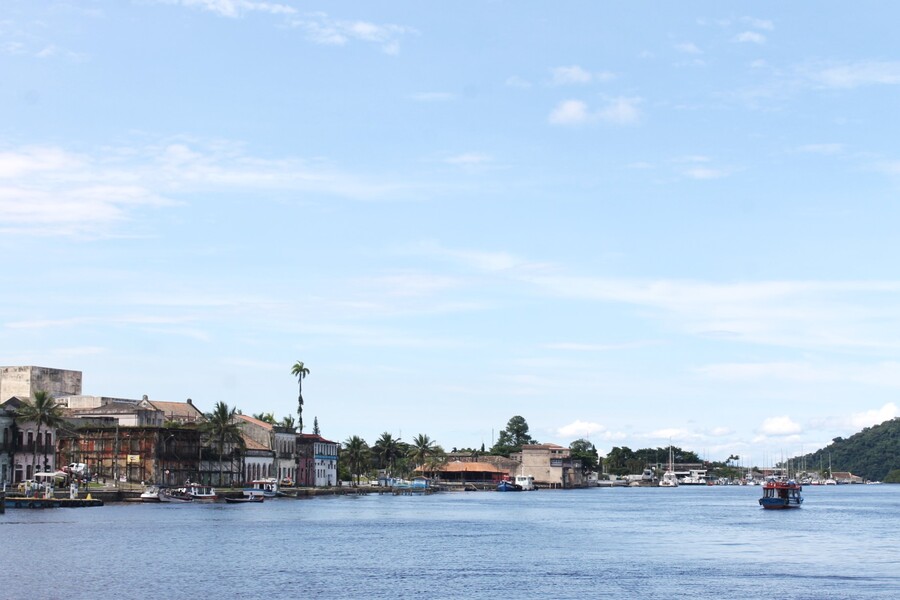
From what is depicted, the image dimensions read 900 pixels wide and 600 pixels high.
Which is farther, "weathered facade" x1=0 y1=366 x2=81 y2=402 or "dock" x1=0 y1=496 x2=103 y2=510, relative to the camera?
"weathered facade" x1=0 y1=366 x2=81 y2=402

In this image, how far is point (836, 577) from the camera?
2899 inches

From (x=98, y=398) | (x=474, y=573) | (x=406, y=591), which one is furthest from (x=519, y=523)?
(x=98, y=398)

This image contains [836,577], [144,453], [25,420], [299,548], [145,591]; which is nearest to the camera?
[145,591]

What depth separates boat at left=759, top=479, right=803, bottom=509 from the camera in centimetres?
16750

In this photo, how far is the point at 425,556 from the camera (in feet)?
282

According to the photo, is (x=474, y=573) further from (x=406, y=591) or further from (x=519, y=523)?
(x=519, y=523)

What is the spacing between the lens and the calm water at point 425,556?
65875mm

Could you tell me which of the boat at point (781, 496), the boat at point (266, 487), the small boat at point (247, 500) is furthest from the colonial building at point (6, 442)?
the boat at point (781, 496)

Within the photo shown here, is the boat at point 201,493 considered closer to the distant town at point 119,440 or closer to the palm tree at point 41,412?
the distant town at point 119,440

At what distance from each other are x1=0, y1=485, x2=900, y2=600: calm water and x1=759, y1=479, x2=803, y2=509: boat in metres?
28.6

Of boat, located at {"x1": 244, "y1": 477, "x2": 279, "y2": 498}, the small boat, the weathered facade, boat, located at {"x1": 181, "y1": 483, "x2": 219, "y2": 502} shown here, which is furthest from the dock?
the weathered facade

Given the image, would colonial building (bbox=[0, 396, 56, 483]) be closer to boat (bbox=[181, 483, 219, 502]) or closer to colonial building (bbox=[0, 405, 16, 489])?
colonial building (bbox=[0, 405, 16, 489])

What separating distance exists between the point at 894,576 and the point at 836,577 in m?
3.72

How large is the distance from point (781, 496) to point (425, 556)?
9603cm
